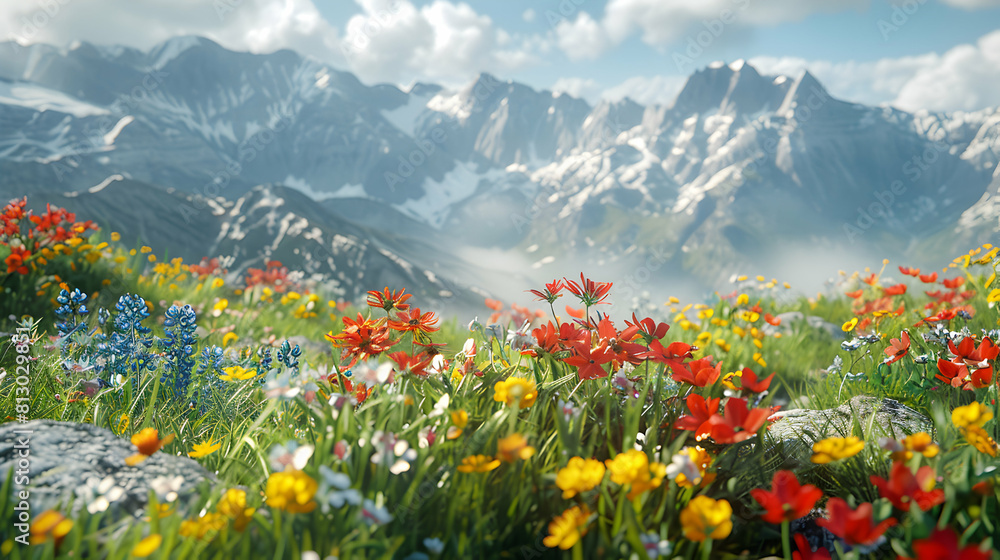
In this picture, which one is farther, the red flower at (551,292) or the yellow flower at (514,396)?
the red flower at (551,292)

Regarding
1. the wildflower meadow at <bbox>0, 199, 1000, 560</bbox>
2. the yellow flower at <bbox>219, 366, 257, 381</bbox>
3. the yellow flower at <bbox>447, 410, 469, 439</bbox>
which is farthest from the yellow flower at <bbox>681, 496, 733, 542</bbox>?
the yellow flower at <bbox>219, 366, 257, 381</bbox>

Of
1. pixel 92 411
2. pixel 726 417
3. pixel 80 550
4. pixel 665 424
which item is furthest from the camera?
pixel 92 411

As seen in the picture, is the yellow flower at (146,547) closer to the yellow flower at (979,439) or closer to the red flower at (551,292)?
the red flower at (551,292)

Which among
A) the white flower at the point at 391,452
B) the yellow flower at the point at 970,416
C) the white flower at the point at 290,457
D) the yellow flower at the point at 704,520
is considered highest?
the yellow flower at the point at 970,416

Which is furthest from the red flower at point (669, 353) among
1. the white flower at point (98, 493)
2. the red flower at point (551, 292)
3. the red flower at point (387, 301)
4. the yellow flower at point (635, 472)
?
the white flower at point (98, 493)

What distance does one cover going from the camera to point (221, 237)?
335 feet

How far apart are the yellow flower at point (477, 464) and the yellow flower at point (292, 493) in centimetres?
42

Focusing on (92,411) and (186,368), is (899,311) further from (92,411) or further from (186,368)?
(92,411)

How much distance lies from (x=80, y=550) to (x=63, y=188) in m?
235

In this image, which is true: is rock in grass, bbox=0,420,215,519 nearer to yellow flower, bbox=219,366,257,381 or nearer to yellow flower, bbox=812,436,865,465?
yellow flower, bbox=219,366,257,381

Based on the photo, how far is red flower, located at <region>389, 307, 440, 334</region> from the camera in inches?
89.4

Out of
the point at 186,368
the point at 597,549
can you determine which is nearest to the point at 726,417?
the point at 597,549

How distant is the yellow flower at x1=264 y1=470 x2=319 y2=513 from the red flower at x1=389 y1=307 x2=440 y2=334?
3.50ft

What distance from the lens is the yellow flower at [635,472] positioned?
1.29 m
